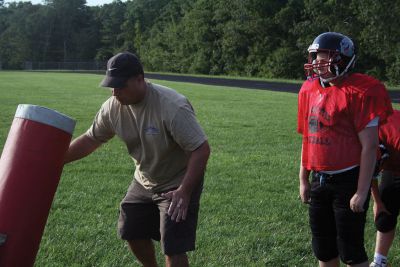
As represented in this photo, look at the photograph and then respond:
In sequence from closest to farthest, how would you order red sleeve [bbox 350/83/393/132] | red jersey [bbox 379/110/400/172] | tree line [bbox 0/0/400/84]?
red sleeve [bbox 350/83/393/132]
red jersey [bbox 379/110/400/172]
tree line [bbox 0/0/400/84]

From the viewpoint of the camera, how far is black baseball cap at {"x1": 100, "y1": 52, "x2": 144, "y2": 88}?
329 centimetres

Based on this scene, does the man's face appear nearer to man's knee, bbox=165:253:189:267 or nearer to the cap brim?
the cap brim

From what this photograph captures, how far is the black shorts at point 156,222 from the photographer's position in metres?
3.54

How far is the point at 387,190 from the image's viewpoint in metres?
4.23

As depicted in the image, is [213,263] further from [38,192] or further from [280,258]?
[38,192]

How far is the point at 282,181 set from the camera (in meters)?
7.38

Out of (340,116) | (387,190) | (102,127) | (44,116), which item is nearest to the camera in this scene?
(44,116)

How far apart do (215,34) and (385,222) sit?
64529 millimetres

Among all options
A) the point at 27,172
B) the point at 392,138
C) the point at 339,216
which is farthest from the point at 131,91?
the point at 392,138

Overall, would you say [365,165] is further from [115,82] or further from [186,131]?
[115,82]

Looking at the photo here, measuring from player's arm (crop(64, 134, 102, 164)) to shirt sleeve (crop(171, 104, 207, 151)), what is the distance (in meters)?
0.72

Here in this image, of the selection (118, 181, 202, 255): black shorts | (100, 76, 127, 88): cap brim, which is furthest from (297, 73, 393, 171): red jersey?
(100, 76, 127, 88): cap brim

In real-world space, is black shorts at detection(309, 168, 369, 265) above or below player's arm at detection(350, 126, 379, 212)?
below

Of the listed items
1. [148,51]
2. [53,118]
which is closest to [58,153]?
[53,118]
